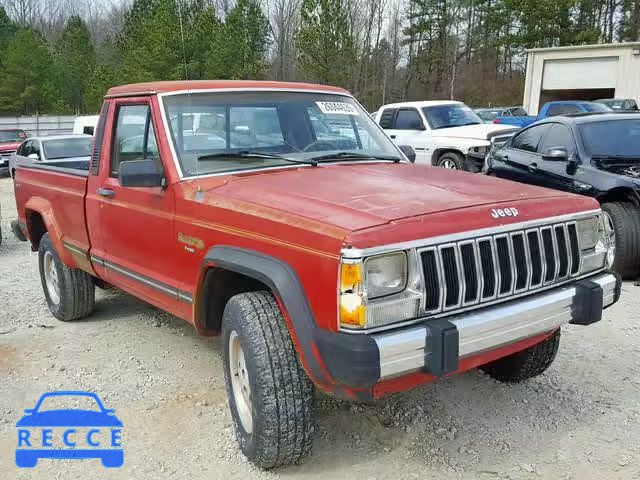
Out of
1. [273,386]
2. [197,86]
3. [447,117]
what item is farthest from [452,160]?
[273,386]

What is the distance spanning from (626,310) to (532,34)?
149 feet

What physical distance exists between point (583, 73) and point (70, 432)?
32.8 meters

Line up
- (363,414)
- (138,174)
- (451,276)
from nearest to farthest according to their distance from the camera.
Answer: (451,276) < (138,174) < (363,414)

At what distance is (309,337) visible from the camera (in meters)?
2.71

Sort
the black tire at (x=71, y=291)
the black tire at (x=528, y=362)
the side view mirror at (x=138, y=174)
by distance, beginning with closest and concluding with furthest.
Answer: the side view mirror at (x=138, y=174) < the black tire at (x=528, y=362) < the black tire at (x=71, y=291)

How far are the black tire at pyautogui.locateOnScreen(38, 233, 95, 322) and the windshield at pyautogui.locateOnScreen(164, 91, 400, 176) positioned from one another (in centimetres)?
214

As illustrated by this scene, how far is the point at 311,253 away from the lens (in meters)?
2.73

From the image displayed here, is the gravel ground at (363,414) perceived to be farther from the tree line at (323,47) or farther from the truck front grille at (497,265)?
the tree line at (323,47)

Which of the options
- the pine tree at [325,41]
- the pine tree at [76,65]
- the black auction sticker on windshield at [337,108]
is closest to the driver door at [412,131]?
the black auction sticker on windshield at [337,108]

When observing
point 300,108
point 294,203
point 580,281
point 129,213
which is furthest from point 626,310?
point 129,213

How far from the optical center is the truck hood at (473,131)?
12.2 metres

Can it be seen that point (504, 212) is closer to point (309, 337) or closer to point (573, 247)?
point (573, 247)

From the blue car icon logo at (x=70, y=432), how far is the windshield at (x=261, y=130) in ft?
5.22

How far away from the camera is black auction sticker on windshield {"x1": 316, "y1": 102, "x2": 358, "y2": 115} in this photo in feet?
14.6
